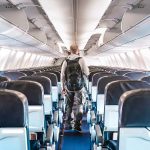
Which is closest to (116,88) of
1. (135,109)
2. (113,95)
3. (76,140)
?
(113,95)

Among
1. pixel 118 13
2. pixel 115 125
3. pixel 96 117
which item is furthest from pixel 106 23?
pixel 115 125

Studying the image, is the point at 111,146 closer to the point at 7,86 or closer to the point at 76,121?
the point at 7,86

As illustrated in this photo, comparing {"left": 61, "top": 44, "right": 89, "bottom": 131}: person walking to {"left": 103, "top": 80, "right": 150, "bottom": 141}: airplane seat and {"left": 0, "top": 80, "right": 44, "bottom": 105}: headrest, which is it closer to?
{"left": 103, "top": 80, "right": 150, "bottom": 141}: airplane seat

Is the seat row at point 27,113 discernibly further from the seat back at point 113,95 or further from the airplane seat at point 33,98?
the seat back at point 113,95

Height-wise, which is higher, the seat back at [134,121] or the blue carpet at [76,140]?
the seat back at [134,121]

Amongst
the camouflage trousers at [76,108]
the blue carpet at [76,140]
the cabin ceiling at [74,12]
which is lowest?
the blue carpet at [76,140]

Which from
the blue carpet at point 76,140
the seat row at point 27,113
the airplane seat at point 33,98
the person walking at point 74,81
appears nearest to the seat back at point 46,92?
the seat row at point 27,113

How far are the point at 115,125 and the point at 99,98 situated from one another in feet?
3.61

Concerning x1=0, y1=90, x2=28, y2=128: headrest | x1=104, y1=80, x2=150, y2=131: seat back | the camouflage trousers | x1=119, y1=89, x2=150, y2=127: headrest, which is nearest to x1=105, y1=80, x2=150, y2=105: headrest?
x1=104, y1=80, x2=150, y2=131: seat back

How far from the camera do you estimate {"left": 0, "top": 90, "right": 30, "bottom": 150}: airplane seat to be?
9.77ft

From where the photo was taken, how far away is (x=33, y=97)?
14.2 ft

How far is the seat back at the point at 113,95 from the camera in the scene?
4.40 meters

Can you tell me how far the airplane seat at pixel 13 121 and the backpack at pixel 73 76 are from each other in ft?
14.9

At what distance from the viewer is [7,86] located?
4.40m
